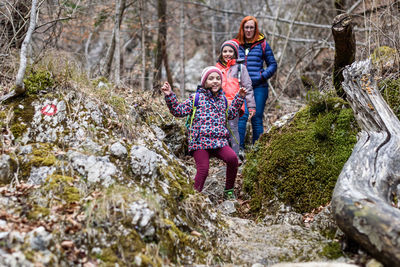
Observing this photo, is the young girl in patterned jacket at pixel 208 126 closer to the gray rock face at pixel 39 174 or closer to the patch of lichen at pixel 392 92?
the gray rock face at pixel 39 174

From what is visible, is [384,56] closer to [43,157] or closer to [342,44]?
[342,44]

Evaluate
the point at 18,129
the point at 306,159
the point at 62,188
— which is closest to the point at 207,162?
the point at 306,159

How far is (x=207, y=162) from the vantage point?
474 cm

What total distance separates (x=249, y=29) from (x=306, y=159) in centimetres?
348

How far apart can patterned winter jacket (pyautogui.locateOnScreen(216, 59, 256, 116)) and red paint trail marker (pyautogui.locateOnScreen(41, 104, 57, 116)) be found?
322 centimetres

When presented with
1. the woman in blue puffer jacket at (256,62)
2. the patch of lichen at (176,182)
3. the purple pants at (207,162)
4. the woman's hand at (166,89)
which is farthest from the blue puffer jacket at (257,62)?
the patch of lichen at (176,182)

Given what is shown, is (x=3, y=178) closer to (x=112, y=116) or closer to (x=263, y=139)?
(x=112, y=116)

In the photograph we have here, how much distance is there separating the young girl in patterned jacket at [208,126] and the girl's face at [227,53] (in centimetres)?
126

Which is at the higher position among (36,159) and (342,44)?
(342,44)

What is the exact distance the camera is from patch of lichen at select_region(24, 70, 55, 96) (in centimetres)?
433

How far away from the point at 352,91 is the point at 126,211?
3563 millimetres

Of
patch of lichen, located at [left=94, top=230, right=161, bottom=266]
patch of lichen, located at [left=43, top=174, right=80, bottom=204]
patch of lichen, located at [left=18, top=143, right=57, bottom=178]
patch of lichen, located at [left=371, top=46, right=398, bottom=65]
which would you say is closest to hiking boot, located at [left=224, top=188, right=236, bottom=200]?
patch of lichen, located at [left=94, top=230, right=161, bottom=266]

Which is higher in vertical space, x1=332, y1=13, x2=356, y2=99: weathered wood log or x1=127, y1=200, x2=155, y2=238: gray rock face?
x1=332, y1=13, x2=356, y2=99: weathered wood log

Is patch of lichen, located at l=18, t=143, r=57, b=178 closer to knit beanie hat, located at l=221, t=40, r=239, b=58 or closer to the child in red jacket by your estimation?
the child in red jacket
